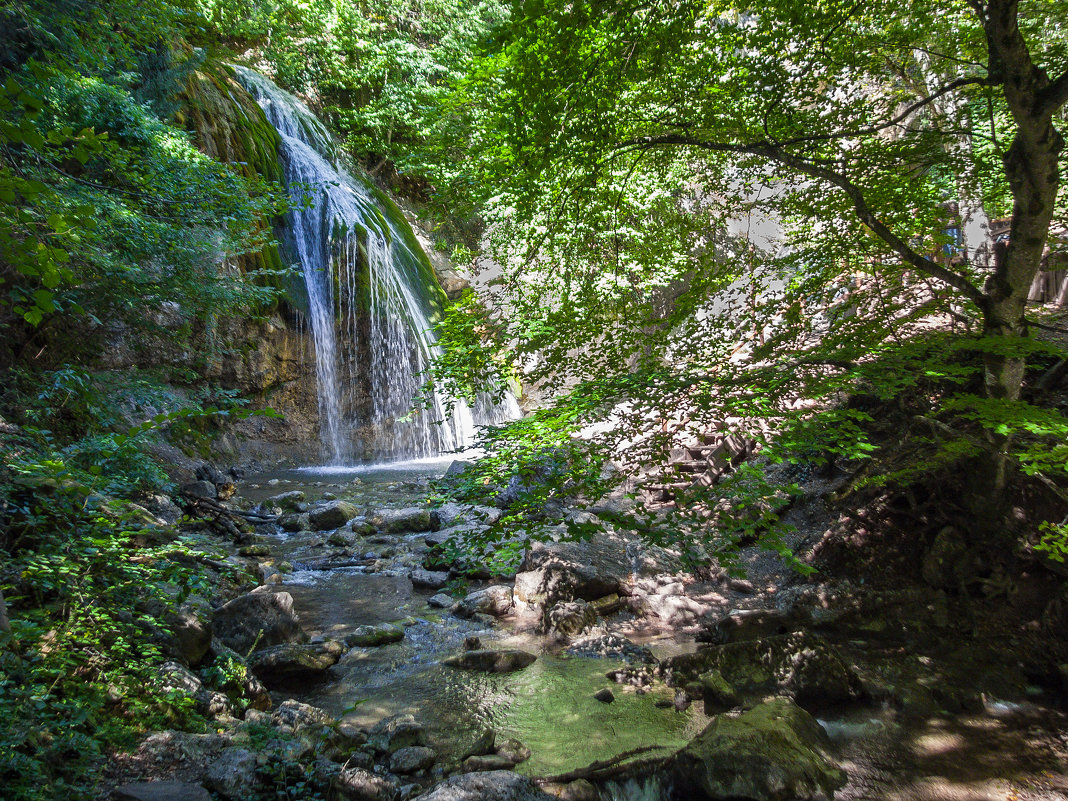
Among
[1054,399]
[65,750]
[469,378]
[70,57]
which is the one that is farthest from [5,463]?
[1054,399]

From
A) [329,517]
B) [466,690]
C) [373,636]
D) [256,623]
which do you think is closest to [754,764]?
[466,690]

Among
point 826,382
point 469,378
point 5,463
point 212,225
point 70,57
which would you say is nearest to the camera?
point 5,463

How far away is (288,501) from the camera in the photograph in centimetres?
982

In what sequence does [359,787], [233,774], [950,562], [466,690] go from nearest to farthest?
[233,774] < [359,787] < [466,690] < [950,562]

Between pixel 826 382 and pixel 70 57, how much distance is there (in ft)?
25.9

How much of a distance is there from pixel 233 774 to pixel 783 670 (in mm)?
3604

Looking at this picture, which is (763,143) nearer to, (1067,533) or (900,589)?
(1067,533)

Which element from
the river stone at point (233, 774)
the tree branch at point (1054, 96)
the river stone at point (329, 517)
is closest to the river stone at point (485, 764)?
the river stone at point (233, 774)

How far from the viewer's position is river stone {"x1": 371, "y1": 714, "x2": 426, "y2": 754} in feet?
11.9

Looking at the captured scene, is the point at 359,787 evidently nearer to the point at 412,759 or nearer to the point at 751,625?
the point at 412,759

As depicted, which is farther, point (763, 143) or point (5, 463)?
point (763, 143)

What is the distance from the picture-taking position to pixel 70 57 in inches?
244

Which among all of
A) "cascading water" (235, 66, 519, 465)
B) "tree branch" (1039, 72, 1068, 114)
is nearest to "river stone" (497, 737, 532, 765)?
"tree branch" (1039, 72, 1068, 114)

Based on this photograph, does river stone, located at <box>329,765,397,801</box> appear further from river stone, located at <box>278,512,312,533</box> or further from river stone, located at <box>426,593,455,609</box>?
river stone, located at <box>278,512,312,533</box>
